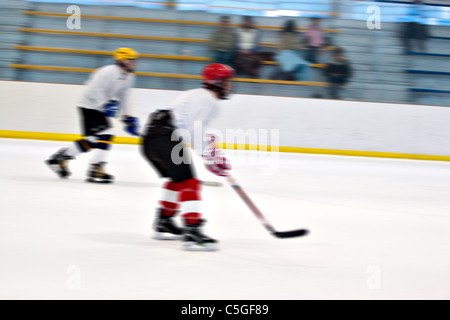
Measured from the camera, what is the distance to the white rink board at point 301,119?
8523 millimetres

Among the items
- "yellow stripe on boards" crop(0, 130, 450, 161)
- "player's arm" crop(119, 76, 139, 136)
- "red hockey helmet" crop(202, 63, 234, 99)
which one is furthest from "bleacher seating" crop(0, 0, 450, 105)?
"red hockey helmet" crop(202, 63, 234, 99)

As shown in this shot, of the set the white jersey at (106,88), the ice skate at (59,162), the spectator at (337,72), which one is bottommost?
the ice skate at (59,162)

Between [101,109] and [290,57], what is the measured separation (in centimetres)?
454

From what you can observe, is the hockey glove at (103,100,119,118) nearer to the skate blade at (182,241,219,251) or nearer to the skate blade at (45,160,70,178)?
the skate blade at (45,160,70,178)

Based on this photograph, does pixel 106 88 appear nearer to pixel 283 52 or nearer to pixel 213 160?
pixel 213 160

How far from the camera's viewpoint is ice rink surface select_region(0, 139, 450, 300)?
247 cm

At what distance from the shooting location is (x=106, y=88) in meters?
5.27

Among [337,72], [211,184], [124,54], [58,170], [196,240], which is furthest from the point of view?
[337,72]

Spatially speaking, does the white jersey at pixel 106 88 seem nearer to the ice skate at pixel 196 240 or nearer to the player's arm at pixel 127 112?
the player's arm at pixel 127 112

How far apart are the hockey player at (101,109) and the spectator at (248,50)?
387cm

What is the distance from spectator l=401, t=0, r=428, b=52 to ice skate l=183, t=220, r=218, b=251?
23.6ft

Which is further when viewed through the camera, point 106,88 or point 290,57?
point 290,57

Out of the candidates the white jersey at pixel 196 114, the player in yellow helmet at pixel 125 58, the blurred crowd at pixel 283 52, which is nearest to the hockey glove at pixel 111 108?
the player in yellow helmet at pixel 125 58

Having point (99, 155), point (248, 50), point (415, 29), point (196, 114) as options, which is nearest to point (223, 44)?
point (248, 50)
